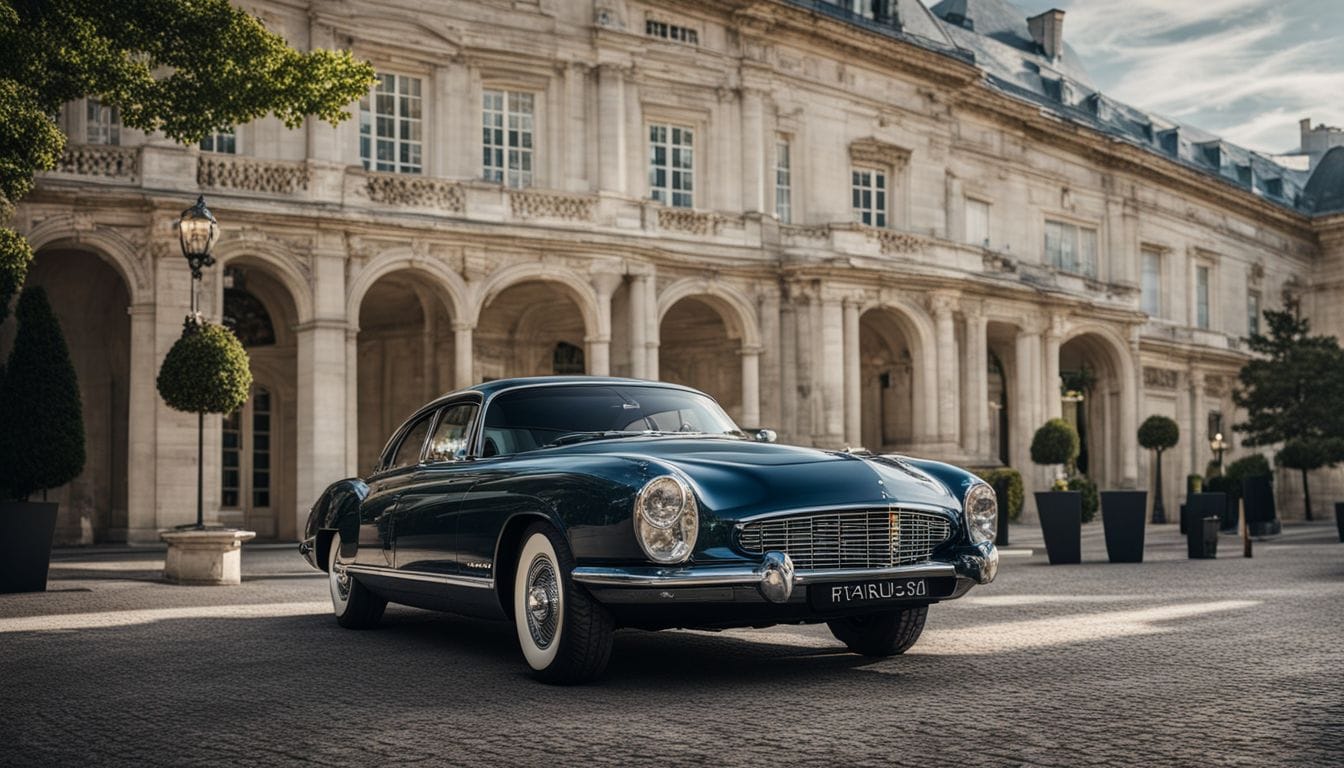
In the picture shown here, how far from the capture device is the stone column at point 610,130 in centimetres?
2806

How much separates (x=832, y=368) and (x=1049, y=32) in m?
23.9

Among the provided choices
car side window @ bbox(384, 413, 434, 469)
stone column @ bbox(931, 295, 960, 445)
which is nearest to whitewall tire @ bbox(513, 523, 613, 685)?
car side window @ bbox(384, 413, 434, 469)

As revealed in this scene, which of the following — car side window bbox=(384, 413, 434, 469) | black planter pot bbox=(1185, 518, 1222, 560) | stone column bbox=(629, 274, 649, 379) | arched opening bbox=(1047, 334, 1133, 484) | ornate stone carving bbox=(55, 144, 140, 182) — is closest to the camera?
car side window bbox=(384, 413, 434, 469)

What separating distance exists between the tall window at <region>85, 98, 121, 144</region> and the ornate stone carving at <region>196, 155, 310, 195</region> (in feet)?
5.15

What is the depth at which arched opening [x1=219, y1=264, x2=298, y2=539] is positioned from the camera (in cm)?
2672

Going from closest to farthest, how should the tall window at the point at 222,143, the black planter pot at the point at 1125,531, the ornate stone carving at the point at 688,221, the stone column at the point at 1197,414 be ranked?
the black planter pot at the point at 1125,531, the tall window at the point at 222,143, the ornate stone carving at the point at 688,221, the stone column at the point at 1197,414

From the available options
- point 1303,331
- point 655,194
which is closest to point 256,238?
point 655,194

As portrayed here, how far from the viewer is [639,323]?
90.5 feet

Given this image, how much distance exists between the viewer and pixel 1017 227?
1539 inches

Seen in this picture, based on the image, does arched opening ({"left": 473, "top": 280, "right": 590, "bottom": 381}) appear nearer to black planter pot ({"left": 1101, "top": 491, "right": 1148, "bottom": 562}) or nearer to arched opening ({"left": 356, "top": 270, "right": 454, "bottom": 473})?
arched opening ({"left": 356, "top": 270, "right": 454, "bottom": 473})

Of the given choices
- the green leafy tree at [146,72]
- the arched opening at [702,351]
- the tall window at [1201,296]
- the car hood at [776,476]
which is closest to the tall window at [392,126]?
the arched opening at [702,351]

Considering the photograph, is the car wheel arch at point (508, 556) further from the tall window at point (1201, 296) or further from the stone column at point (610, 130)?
the tall window at point (1201, 296)

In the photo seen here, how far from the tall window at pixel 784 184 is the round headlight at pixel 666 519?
25729 millimetres

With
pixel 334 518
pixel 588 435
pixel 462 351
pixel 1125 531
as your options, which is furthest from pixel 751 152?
pixel 588 435
